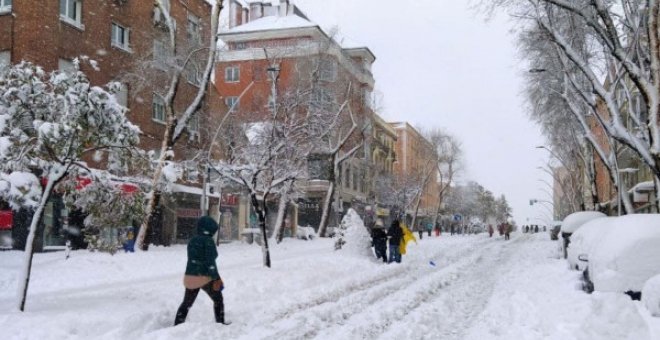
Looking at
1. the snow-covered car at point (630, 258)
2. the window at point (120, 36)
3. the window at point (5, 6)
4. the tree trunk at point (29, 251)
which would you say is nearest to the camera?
the tree trunk at point (29, 251)

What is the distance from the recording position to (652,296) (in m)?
8.05

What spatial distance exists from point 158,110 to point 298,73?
7.16 meters

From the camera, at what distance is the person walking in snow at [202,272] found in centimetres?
844

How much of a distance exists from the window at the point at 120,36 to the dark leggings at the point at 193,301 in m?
21.2

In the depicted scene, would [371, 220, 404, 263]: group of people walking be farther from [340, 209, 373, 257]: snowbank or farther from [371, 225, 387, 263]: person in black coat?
[340, 209, 373, 257]: snowbank

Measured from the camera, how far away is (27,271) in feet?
29.2

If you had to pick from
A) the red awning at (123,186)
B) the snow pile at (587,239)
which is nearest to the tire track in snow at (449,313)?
the snow pile at (587,239)

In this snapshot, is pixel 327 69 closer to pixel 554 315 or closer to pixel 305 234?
pixel 305 234

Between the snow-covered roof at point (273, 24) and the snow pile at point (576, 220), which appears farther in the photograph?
the snow-covered roof at point (273, 24)

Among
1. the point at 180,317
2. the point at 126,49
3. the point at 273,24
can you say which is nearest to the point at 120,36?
the point at 126,49

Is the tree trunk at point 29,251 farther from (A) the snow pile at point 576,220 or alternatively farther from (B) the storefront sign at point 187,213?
(B) the storefront sign at point 187,213

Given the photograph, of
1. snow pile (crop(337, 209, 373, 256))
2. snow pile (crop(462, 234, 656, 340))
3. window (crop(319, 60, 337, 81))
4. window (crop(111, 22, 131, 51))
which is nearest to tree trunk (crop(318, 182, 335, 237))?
window (crop(319, 60, 337, 81))

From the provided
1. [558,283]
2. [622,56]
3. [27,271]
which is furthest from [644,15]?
[27,271]

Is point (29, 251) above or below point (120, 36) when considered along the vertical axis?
below
